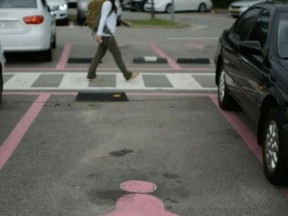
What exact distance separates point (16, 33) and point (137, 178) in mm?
7470

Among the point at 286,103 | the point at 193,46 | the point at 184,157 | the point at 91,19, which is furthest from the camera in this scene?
the point at 193,46

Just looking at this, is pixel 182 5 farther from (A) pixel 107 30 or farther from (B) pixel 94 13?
(A) pixel 107 30

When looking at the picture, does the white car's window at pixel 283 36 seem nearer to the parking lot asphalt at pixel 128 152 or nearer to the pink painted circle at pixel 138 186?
the parking lot asphalt at pixel 128 152

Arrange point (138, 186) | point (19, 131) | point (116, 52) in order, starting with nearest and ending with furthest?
point (138, 186) → point (19, 131) → point (116, 52)

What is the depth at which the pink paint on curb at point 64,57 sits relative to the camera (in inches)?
497

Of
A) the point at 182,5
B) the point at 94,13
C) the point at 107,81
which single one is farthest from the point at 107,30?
the point at 182,5

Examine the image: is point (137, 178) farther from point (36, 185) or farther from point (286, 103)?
point (286, 103)

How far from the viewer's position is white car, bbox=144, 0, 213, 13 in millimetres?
34719

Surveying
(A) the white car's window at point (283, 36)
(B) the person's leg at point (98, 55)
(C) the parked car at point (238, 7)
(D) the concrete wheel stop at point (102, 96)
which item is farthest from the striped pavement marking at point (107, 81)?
(C) the parked car at point (238, 7)

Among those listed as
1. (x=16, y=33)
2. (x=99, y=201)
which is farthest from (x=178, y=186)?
(x=16, y=33)

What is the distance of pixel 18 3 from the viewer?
41.1 ft

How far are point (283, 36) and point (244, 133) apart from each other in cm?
151

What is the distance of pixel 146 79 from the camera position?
11031 mm

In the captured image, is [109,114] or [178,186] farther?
[109,114]
